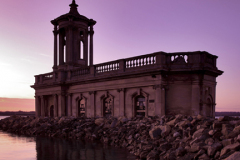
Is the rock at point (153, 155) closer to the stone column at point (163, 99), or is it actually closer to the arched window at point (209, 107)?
the stone column at point (163, 99)

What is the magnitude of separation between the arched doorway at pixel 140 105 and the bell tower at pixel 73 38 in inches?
484

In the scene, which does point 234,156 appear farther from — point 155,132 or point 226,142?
point 155,132

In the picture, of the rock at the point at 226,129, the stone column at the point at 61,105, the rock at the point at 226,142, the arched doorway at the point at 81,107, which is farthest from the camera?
the stone column at the point at 61,105

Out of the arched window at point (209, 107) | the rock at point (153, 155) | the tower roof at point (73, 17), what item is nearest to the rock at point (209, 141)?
the rock at point (153, 155)

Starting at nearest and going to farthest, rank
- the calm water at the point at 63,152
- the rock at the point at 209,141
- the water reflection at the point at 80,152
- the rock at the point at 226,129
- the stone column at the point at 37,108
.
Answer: the rock at the point at 209,141 < the rock at the point at 226,129 < the water reflection at the point at 80,152 < the calm water at the point at 63,152 < the stone column at the point at 37,108

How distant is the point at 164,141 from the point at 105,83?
11408mm

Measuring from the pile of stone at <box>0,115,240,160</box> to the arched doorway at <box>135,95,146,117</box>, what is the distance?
2469mm

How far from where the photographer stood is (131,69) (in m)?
22.3

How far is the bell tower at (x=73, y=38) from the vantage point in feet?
105

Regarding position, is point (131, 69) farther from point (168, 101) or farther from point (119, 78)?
point (168, 101)

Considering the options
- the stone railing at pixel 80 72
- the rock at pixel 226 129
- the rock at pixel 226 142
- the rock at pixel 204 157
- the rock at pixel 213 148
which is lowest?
the rock at pixel 204 157

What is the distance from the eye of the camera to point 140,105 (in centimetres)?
2244

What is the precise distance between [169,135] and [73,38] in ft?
68.9

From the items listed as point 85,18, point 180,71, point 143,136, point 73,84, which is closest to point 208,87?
point 180,71
